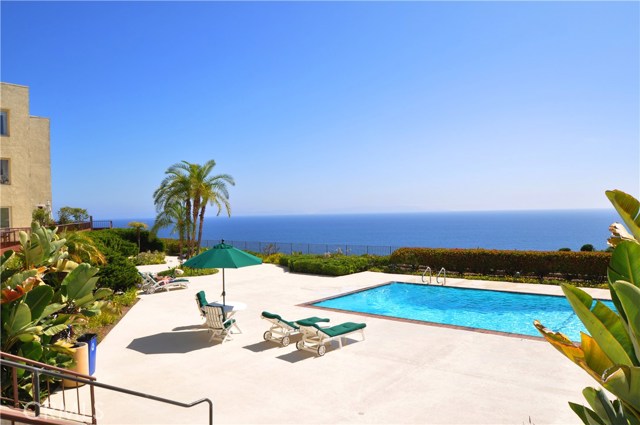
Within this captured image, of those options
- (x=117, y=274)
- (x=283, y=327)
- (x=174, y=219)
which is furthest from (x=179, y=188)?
(x=283, y=327)

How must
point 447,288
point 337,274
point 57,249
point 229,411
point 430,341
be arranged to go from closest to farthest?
point 229,411
point 57,249
point 430,341
point 447,288
point 337,274

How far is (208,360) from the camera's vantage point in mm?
9859

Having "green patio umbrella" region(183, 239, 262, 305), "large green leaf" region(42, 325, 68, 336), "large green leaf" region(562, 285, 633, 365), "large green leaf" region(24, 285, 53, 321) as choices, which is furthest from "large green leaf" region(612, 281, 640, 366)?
"green patio umbrella" region(183, 239, 262, 305)

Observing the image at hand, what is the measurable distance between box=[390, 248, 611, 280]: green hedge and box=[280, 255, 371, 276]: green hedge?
1977 mm

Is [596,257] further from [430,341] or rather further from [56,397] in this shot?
[56,397]

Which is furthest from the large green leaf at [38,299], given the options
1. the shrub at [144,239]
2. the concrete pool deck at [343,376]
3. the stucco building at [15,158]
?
the shrub at [144,239]

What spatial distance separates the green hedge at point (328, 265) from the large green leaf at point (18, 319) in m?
17.7

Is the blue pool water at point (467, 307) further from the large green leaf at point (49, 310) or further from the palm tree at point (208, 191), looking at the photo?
the palm tree at point (208, 191)

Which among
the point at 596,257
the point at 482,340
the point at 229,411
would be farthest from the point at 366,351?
the point at 596,257

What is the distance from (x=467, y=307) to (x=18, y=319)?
15.4 m

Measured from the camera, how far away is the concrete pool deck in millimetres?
7109

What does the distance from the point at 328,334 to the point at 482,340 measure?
4.25 m

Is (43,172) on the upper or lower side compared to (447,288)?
Result: upper

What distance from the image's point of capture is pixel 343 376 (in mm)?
8797
